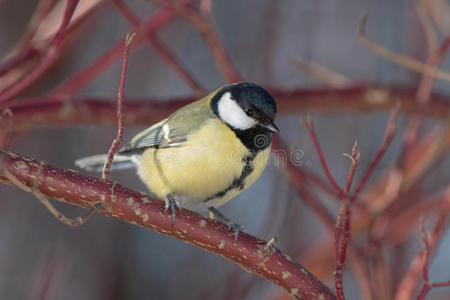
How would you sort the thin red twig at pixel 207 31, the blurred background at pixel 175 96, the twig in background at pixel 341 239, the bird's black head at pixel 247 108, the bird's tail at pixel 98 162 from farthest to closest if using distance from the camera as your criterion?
1. the blurred background at pixel 175 96
2. the bird's tail at pixel 98 162
3. the bird's black head at pixel 247 108
4. the thin red twig at pixel 207 31
5. the twig in background at pixel 341 239

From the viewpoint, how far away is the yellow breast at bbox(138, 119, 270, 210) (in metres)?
1.92

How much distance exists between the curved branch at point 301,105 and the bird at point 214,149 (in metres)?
0.12

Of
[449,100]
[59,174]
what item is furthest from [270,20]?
[59,174]

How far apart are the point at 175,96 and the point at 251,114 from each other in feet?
5.74

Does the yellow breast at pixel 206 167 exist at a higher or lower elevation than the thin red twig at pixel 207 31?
lower

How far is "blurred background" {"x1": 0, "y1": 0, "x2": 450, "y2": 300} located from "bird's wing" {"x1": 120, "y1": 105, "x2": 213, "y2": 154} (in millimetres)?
833

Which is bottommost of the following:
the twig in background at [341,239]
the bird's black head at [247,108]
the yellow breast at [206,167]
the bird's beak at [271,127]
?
the twig in background at [341,239]

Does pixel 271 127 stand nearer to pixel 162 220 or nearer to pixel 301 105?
pixel 301 105

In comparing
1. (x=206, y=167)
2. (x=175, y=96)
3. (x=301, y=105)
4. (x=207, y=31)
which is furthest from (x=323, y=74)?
(x=175, y=96)

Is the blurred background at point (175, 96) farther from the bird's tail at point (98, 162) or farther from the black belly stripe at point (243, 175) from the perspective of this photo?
the black belly stripe at point (243, 175)

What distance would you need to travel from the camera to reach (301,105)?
2209 mm

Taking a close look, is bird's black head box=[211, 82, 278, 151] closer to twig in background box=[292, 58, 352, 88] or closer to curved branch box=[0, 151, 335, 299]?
twig in background box=[292, 58, 352, 88]

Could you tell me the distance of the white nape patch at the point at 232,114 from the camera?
6.77 ft

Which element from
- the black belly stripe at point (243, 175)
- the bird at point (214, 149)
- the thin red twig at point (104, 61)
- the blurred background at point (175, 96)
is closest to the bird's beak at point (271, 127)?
the bird at point (214, 149)
